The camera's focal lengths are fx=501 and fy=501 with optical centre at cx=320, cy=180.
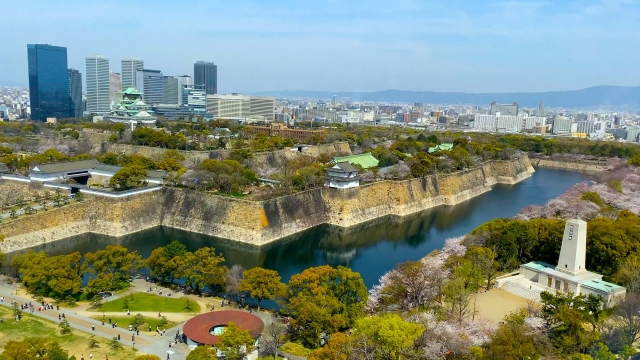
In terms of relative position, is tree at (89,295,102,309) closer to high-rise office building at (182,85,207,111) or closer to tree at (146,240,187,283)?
tree at (146,240,187,283)

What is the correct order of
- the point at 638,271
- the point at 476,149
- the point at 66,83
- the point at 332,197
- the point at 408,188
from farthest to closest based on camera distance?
1. the point at 66,83
2. the point at 476,149
3. the point at 408,188
4. the point at 332,197
5. the point at 638,271

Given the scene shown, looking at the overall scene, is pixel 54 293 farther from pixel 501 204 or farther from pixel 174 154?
pixel 501 204

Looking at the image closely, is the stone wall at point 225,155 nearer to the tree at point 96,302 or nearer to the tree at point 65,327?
the tree at point 96,302

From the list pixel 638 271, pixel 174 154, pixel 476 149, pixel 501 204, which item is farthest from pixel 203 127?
pixel 638 271

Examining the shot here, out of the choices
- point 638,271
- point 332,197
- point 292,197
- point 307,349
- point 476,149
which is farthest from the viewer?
point 476,149

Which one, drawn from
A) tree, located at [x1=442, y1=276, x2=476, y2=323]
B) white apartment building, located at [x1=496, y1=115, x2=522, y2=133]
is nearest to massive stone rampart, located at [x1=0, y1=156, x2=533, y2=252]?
tree, located at [x1=442, y1=276, x2=476, y2=323]

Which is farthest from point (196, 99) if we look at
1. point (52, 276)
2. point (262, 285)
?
point (262, 285)
